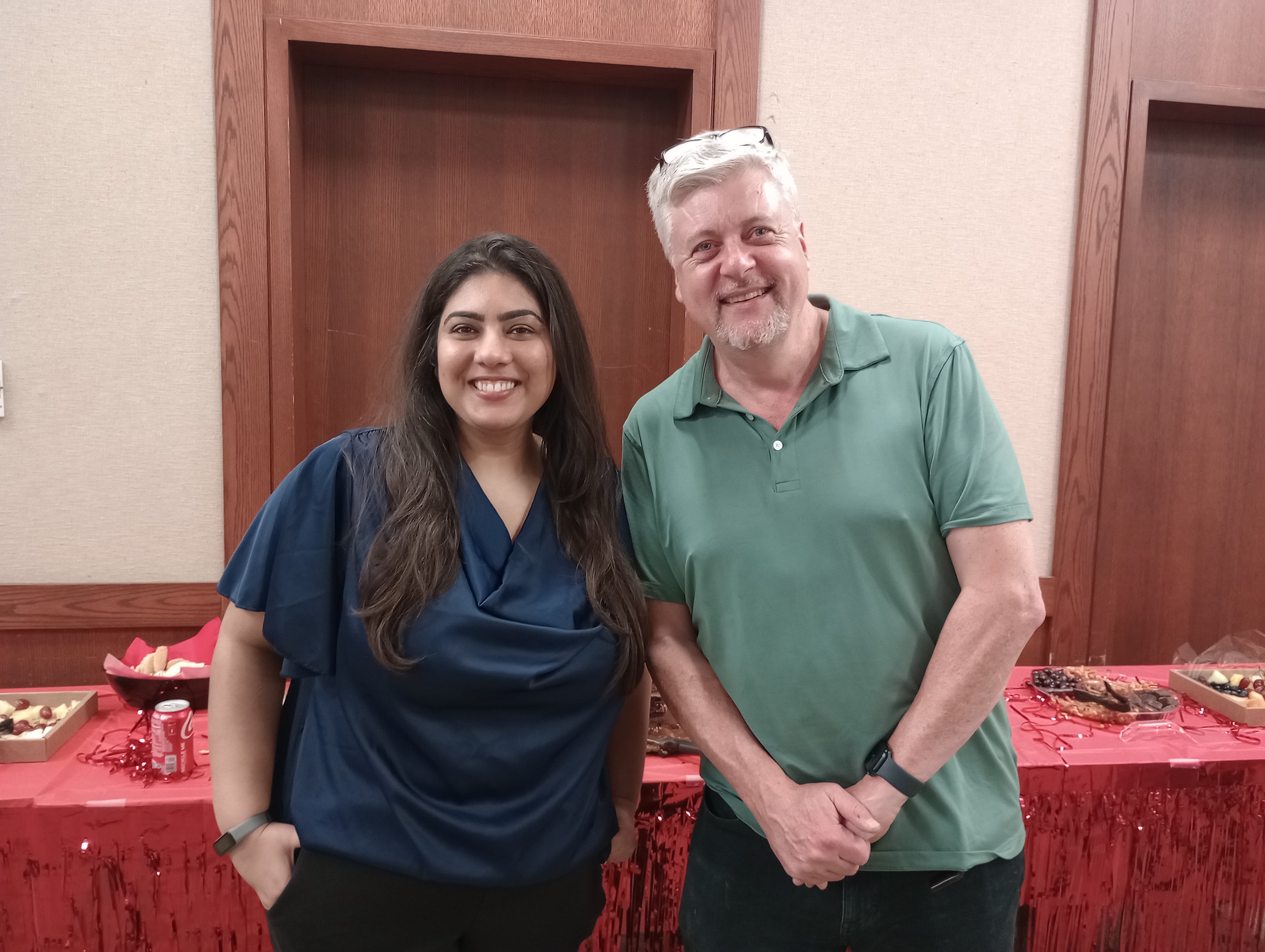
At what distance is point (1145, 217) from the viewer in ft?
8.48

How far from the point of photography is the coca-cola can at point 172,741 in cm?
158

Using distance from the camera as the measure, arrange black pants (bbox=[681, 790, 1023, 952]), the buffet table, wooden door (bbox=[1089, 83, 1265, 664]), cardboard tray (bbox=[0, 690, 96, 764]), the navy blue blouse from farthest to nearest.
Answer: wooden door (bbox=[1089, 83, 1265, 664]), cardboard tray (bbox=[0, 690, 96, 764]), the buffet table, black pants (bbox=[681, 790, 1023, 952]), the navy blue blouse

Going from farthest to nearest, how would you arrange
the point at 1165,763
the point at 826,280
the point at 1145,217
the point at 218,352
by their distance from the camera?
the point at 1145,217 → the point at 826,280 → the point at 218,352 → the point at 1165,763

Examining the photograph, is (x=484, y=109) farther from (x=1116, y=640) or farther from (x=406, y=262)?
(x=1116, y=640)

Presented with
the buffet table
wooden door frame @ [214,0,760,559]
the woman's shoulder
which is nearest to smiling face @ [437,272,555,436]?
the woman's shoulder

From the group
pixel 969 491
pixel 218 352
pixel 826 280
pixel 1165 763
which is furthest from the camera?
pixel 826 280

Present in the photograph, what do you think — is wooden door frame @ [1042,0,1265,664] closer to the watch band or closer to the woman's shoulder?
the woman's shoulder

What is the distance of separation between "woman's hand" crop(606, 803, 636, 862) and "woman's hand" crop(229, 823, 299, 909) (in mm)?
419

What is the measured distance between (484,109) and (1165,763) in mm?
2240

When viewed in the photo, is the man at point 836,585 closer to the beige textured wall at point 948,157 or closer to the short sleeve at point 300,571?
the short sleeve at point 300,571

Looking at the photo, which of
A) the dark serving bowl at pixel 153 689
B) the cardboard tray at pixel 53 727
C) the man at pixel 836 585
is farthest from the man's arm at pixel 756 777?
the cardboard tray at pixel 53 727

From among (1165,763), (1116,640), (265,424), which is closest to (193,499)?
(265,424)

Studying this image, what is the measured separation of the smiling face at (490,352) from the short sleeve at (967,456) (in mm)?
523

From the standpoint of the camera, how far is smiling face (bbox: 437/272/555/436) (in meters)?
1.12
